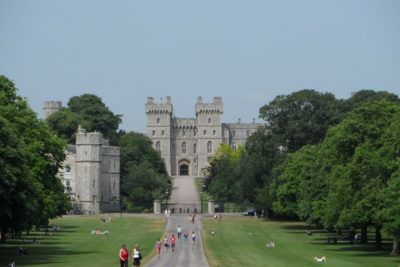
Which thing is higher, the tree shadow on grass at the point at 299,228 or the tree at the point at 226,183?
the tree at the point at 226,183

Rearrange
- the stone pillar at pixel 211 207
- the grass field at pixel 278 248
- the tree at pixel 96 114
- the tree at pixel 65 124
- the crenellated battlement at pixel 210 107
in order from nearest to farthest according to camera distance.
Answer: the grass field at pixel 278 248, the stone pillar at pixel 211 207, the tree at pixel 65 124, the tree at pixel 96 114, the crenellated battlement at pixel 210 107

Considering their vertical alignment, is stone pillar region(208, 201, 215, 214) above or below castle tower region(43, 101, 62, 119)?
below

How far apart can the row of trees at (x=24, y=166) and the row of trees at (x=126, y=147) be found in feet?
171

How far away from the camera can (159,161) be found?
14862cm

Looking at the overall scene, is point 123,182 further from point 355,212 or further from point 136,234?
point 355,212

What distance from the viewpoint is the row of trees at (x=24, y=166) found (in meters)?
48.0

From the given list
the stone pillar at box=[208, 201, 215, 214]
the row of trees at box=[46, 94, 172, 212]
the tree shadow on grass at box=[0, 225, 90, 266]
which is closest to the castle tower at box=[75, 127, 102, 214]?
the row of trees at box=[46, 94, 172, 212]

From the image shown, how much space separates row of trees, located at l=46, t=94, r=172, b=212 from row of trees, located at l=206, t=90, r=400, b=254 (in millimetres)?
7743

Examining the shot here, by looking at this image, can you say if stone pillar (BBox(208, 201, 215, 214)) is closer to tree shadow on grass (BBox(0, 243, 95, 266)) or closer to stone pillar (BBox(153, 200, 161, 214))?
stone pillar (BBox(153, 200, 161, 214))

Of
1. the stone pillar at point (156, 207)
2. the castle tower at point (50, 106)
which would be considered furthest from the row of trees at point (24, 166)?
the castle tower at point (50, 106)

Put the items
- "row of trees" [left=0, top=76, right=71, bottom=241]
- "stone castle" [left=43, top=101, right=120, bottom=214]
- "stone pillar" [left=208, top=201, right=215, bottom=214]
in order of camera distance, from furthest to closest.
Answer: "stone pillar" [left=208, top=201, right=215, bottom=214]
"stone castle" [left=43, top=101, right=120, bottom=214]
"row of trees" [left=0, top=76, right=71, bottom=241]

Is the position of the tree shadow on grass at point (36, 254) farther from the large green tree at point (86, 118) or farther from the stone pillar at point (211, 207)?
the large green tree at point (86, 118)

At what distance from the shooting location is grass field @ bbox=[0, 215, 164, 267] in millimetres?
51625

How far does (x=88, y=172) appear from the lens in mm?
118625
